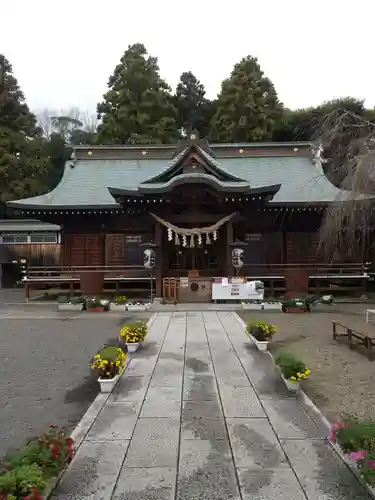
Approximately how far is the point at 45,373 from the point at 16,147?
1263 inches


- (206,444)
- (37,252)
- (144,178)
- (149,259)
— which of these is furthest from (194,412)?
(37,252)

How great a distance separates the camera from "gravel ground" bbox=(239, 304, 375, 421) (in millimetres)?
5666

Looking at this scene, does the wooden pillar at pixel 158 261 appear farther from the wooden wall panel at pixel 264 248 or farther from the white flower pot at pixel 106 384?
the white flower pot at pixel 106 384

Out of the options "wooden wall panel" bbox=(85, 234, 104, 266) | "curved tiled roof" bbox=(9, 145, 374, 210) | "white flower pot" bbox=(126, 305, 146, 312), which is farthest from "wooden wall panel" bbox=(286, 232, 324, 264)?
"wooden wall panel" bbox=(85, 234, 104, 266)

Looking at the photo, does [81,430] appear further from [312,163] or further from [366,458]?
[312,163]

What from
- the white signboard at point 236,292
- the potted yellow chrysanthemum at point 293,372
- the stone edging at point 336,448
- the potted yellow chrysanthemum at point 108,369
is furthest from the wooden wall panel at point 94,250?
the stone edging at point 336,448

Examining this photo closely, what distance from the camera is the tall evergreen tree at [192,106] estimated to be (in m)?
45.8

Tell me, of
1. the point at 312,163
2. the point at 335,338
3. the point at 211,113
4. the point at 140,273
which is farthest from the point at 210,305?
the point at 211,113

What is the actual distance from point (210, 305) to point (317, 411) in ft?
35.8

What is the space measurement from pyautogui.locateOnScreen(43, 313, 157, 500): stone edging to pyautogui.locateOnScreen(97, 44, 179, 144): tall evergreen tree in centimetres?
3317

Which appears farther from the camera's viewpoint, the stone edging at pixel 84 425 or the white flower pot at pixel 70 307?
the white flower pot at pixel 70 307

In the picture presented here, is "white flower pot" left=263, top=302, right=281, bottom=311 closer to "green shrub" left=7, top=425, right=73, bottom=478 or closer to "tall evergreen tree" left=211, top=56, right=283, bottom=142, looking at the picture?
"green shrub" left=7, top=425, right=73, bottom=478

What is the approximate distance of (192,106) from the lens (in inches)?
1845

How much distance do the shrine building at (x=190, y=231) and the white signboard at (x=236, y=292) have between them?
663 millimetres
